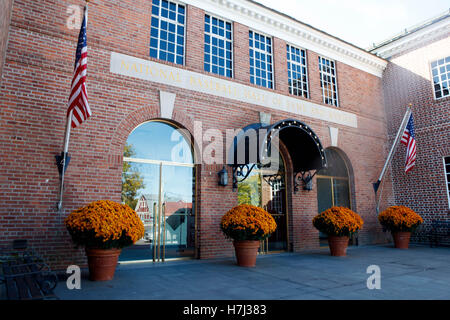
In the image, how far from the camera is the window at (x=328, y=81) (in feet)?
40.6

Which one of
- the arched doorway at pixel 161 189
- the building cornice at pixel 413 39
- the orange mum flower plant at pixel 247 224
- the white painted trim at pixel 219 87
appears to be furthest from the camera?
the building cornice at pixel 413 39

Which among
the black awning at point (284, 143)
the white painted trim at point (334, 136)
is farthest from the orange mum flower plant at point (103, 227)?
the white painted trim at point (334, 136)

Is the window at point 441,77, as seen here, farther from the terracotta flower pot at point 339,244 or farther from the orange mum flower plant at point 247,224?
the orange mum flower plant at point 247,224

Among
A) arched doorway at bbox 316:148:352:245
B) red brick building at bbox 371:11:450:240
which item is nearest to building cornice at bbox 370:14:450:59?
red brick building at bbox 371:11:450:240

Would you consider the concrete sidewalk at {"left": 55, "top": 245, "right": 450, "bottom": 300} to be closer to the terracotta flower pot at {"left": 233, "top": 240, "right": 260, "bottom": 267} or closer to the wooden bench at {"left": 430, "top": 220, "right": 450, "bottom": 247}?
the terracotta flower pot at {"left": 233, "top": 240, "right": 260, "bottom": 267}

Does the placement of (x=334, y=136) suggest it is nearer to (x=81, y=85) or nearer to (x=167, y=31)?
(x=167, y=31)

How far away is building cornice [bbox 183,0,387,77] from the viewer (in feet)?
33.4

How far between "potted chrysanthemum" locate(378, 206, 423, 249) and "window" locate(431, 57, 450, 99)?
5192mm

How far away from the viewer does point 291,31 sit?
11.7 m

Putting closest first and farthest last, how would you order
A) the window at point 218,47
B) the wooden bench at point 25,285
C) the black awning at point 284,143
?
the wooden bench at point 25,285 → the black awning at point 284,143 → the window at point 218,47

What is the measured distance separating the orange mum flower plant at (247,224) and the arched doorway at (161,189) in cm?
161
